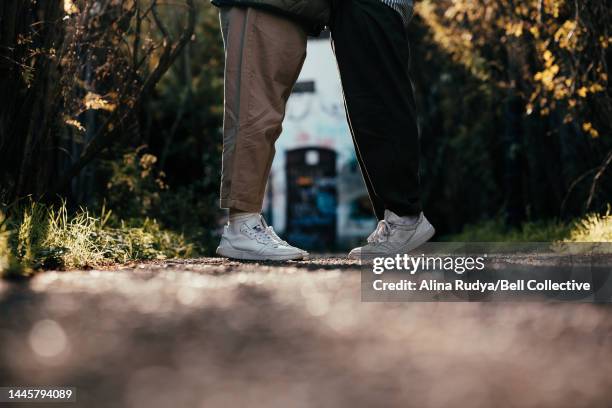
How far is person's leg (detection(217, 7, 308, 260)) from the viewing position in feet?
9.97

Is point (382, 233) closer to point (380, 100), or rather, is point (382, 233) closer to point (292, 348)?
point (380, 100)

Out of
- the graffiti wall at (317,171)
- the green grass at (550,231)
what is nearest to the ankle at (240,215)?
the green grass at (550,231)

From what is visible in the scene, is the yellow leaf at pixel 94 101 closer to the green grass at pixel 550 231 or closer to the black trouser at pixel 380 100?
the black trouser at pixel 380 100

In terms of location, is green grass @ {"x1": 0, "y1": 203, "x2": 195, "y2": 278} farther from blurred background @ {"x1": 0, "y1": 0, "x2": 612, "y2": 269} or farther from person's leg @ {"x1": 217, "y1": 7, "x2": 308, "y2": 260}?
person's leg @ {"x1": 217, "y1": 7, "x2": 308, "y2": 260}

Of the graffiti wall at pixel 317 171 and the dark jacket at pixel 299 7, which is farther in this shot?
the graffiti wall at pixel 317 171

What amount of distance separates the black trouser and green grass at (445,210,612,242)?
174cm

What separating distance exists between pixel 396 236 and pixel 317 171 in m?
14.6

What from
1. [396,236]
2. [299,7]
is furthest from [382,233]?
[299,7]

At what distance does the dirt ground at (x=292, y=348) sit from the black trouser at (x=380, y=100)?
1.12m

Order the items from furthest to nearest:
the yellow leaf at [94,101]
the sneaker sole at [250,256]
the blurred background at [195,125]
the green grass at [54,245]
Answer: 1. the yellow leaf at [94,101]
2. the blurred background at [195,125]
3. the sneaker sole at [250,256]
4. the green grass at [54,245]

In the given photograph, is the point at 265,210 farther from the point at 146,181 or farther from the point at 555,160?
the point at 146,181

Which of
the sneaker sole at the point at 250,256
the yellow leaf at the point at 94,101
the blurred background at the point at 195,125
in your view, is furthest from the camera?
the yellow leaf at the point at 94,101

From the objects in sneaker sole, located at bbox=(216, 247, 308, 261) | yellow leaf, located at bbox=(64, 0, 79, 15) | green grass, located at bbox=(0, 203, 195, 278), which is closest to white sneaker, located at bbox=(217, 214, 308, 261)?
sneaker sole, located at bbox=(216, 247, 308, 261)

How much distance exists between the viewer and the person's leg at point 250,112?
3.04m
